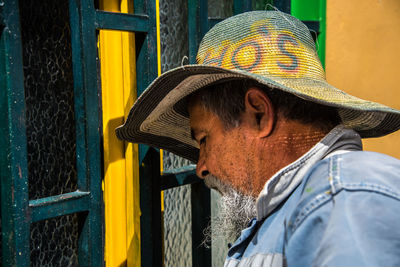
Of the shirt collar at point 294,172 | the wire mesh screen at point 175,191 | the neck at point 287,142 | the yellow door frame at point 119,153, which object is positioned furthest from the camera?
the wire mesh screen at point 175,191

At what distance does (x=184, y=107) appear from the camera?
74.0 inches

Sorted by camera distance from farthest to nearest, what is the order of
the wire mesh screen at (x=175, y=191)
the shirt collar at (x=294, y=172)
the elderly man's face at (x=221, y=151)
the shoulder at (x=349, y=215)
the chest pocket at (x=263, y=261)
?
1. the wire mesh screen at (x=175, y=191)
2. the elderly man's face at (x=221, y=151)
3. the shirt collar at (x=294, y=172)
4. the chest pocket at (x=263, y=261)
5. the shoulder at (x=349, y=215)

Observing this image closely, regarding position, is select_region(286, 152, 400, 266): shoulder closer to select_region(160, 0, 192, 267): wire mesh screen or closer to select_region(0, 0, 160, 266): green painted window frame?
select_region(0, 0, 160, 266): green painted window frame

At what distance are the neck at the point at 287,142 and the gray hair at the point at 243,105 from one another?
27 millimetres

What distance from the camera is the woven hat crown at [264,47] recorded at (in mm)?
1462

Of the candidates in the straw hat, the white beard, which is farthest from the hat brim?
the white beard

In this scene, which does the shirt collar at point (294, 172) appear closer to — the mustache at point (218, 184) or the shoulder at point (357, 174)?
the shoulder at point (357, 174)

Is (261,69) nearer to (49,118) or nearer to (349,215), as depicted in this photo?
(349,215)

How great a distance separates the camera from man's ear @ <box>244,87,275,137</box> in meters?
1.41

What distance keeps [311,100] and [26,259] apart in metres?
1.08

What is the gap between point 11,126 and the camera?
142cm

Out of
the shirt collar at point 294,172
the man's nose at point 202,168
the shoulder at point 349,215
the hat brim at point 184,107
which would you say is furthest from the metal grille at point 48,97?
the shoulder at point 349,215

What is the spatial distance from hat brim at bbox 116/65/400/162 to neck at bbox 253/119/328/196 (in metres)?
0.11

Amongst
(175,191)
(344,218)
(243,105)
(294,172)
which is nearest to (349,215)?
(344,218)
